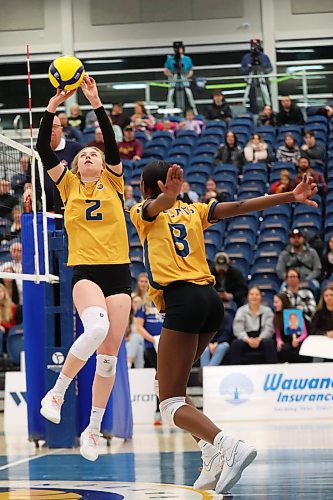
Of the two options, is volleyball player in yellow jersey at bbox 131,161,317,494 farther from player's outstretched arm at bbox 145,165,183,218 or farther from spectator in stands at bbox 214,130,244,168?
spectator in stands at bbox 214,130,244,168

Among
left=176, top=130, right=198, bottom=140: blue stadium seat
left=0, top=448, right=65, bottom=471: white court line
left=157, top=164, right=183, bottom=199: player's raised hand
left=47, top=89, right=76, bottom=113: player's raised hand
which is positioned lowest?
left=0, top=448, right=65, bottom=471: white court line

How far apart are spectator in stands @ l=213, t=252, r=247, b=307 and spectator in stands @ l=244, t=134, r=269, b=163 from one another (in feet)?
15.5

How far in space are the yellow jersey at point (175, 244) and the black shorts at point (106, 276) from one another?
3.73 ft

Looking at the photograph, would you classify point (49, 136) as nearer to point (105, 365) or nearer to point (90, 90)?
point (90, 90)

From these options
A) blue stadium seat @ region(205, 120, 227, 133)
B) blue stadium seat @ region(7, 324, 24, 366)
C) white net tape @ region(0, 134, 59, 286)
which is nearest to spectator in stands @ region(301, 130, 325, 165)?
blue stadium seat @ region(205, 120, 227, 133)

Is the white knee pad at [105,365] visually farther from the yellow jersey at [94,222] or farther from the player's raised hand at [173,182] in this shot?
the player's raised hand at [173,182]

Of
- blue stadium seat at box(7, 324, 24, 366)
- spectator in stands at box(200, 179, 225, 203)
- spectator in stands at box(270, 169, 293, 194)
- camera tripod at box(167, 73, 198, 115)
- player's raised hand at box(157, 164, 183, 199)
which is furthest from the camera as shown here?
camera tripod at box(167, 73, 198, 115)

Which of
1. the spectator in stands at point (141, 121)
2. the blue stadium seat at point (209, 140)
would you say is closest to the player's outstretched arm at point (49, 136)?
the blue stadium seat at point (209, 140)

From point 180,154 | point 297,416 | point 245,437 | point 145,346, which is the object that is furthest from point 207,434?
point 180,154

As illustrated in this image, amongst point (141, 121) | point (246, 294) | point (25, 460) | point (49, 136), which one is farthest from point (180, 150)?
point (49, 136)

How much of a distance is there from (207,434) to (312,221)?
11.4 m

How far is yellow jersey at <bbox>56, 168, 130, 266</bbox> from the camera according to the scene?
6.55 meters

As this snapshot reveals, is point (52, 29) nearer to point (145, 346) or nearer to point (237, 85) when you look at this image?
point (237, 85)

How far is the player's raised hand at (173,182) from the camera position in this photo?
16.2 feet
